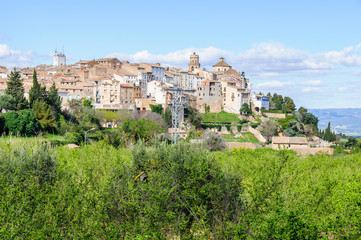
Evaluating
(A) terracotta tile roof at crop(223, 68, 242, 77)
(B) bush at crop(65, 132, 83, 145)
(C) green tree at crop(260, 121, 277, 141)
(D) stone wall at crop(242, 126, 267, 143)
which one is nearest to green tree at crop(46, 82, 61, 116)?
(B) bush at crop(65, 132, 83, 145)

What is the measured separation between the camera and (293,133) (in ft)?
254

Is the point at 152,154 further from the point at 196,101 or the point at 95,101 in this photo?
the point at 196,101

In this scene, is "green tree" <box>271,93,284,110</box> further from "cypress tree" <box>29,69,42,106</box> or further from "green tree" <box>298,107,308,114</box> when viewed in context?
"cypress tree" <box>29,69,42,106</box>

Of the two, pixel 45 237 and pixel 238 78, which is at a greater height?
pixel 238 78

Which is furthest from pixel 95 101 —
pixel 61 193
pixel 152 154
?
pixel 61 193

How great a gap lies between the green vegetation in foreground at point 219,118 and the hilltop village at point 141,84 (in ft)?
11.4

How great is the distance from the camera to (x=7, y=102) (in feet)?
165

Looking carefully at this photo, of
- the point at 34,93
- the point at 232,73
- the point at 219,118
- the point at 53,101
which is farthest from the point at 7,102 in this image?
the point at 232,73

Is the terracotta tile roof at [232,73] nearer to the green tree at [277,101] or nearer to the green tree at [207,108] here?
the green tree at [277,101]

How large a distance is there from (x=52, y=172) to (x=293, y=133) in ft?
209

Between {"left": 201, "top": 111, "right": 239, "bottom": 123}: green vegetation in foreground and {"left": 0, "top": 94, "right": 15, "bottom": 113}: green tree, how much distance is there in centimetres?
3772

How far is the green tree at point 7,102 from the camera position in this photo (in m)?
49.8

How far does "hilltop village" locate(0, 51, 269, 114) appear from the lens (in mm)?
73875

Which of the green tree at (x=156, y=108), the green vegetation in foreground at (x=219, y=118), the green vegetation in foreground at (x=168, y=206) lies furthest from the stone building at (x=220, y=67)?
the green vegetation in foreground at (x=168, y=206)
